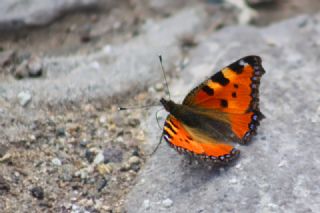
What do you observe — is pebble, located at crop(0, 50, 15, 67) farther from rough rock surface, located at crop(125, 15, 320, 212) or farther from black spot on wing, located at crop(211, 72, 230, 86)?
black spot on wing, located at crop(211, 72, 230, 86)

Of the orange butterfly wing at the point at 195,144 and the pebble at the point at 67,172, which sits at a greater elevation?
the orange butterfly wing at the point at 195,144

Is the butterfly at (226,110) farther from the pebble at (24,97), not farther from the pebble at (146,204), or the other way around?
the pebble at (24,97)

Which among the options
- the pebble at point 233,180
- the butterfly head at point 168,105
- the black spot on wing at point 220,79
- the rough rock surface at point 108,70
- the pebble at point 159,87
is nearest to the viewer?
the pebble at point 233,180

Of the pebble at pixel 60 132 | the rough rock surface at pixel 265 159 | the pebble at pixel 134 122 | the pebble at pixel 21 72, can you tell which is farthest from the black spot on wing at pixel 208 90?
the pebble at pixel 21 72

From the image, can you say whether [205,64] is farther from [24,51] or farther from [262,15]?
[24,51]

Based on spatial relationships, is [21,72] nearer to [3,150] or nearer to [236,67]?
[3,150]

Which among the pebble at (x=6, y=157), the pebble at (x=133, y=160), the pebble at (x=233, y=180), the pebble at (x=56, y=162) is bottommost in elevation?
the pebble at (x=133, y=160)

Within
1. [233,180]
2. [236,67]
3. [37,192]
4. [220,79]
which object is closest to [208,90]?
[220,79]
